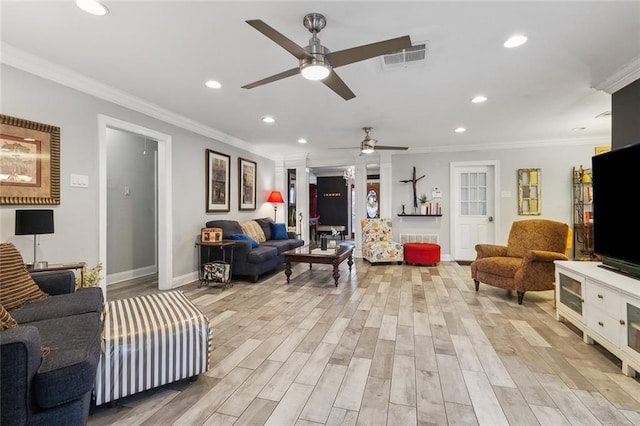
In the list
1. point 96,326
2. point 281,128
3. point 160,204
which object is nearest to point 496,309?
point 96,326

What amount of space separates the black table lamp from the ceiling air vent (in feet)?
10.6

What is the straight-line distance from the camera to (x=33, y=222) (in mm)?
2459

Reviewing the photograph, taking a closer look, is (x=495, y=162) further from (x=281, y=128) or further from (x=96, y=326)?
(x=96, y=326)

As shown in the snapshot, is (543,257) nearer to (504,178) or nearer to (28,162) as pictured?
(504,178)

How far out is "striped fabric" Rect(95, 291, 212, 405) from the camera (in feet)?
5.47

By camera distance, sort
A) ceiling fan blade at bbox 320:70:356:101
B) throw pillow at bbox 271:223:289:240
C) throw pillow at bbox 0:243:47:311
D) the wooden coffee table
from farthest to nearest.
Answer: throw pillow at bbox 271:223:289:240 < the wooden coffee table < ceiling fan blade at bbox 320:70:356:101 < throw pillow at bbox 0:243:47:311

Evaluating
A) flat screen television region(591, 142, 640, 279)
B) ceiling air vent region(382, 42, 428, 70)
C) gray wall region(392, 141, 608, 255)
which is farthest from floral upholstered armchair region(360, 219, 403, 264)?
ceiling air vent region(382, 42, 428, 70)

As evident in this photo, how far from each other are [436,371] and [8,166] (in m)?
3.86

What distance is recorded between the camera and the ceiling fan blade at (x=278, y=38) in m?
1.65

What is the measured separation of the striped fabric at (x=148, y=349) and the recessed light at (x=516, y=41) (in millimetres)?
3143

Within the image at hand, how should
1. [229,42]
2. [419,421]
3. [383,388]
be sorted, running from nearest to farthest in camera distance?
[419,421]
[383,388]
[229,42]

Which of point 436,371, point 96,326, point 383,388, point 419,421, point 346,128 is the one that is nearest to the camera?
point 419,421

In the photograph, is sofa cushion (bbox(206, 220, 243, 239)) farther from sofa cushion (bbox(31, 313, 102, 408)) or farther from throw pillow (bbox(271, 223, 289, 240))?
sofa cushion (bbox(31, 313, 102, 408))

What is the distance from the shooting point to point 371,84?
3213 millimetres
